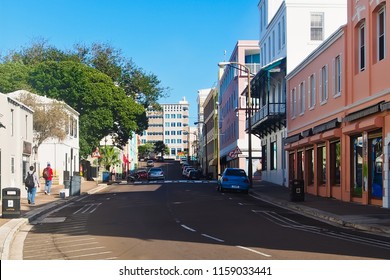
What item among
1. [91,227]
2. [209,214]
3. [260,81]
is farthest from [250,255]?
[260,81]

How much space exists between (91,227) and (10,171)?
45.7 ft

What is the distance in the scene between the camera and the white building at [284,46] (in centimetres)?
4106

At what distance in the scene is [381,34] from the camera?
22.7 metres

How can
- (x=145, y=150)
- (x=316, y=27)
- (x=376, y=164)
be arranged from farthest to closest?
(x=145, y=150) → (x=316, y=27) → (x=376, y=164)

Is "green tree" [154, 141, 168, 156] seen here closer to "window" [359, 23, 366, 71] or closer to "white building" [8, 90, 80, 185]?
"white building" [8, 90, 80, 185]

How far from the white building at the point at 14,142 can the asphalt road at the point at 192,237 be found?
7541 mm

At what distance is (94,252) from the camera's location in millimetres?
11125

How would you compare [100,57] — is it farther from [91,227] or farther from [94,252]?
[94,252]

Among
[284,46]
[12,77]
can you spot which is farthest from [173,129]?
[284,46]

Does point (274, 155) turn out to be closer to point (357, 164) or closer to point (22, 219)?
point (357, 164)

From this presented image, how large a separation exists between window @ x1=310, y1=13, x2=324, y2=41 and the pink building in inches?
295

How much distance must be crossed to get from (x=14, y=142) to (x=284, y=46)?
822 inches

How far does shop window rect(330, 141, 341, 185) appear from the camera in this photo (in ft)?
92.3

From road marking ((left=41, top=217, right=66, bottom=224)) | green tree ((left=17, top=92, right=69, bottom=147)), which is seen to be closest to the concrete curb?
road marking ((left=41, top=217, right=66, bottom=224))
